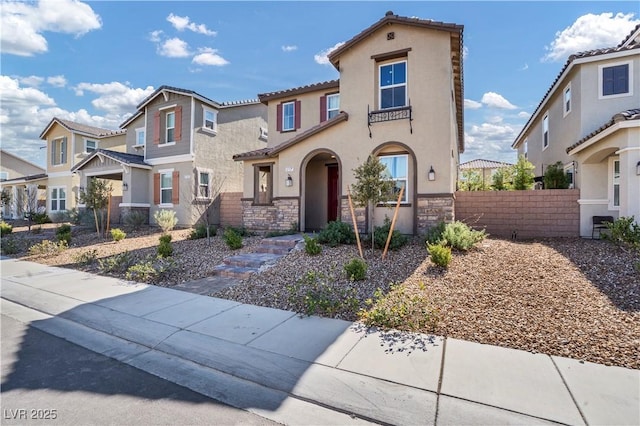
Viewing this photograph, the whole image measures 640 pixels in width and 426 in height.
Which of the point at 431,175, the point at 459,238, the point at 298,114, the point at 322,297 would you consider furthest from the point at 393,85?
the point at 322,297

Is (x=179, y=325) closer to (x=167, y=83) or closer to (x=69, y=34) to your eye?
(x=69, y=34)

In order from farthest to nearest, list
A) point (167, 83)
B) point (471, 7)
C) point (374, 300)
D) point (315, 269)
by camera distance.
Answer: point (167, 83), point (471, 7), point (315, 269), point (374, 300)

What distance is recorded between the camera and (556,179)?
13320 mm

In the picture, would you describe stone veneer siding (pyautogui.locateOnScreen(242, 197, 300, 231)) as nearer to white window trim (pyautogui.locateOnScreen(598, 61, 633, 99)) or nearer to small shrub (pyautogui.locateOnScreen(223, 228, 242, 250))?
small shrub (pyautogui.locateOnScreen(223, 228, 242, 250))

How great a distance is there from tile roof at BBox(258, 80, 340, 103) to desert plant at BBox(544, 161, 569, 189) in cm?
979

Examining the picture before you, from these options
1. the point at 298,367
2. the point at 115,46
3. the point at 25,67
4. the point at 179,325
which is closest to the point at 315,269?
the point at 179,325

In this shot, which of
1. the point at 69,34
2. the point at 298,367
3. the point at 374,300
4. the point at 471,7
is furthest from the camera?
the point at 69,34

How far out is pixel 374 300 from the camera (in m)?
5.82

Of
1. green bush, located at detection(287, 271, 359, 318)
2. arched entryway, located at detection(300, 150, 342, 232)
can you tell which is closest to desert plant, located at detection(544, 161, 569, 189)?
arched entryway, located at detection(300, 150, 342, 232)

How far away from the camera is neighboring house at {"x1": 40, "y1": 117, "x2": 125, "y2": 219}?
77.4 feet

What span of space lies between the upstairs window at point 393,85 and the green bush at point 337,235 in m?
4.63

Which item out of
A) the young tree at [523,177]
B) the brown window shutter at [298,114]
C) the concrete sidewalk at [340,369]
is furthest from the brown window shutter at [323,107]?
the concrete sidewalk at [340,369]

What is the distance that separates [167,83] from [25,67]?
610cm

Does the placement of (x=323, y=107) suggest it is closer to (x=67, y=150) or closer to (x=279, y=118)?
(x=279, y=118)
